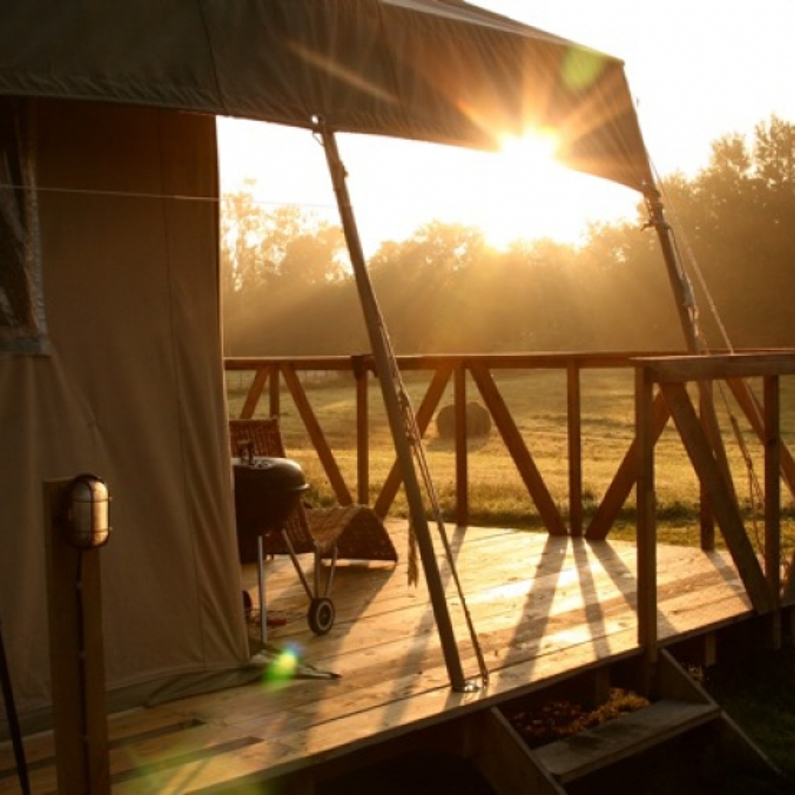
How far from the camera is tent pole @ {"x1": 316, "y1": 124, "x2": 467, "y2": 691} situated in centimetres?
390

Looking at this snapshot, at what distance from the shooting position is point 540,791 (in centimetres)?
371

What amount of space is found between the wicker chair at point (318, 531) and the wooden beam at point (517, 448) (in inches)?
47.5

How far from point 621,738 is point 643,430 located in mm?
1018

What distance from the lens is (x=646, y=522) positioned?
4.53m

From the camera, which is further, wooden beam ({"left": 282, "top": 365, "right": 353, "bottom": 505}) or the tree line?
the tree line

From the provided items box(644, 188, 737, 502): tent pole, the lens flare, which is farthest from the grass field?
the lens flare

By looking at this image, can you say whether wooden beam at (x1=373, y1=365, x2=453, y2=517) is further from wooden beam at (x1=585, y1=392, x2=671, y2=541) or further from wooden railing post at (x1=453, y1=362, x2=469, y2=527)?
wooden beam at (x1=585, y1=392, x2=671, y2=541)

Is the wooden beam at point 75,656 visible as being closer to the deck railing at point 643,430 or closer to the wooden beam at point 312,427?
the deck railing at point 643,430

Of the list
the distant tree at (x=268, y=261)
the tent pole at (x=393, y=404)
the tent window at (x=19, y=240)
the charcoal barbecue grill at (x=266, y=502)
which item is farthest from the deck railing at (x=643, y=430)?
the tent window at (x=19, y=240)

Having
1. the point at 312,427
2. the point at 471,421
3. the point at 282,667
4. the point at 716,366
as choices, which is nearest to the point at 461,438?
the point at 312,427

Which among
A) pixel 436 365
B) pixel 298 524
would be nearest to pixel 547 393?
pixel 436 365

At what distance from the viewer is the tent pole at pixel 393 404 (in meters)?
3.90

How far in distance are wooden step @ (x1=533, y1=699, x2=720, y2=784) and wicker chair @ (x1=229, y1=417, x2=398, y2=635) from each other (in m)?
1.03

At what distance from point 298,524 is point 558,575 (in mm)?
1182
